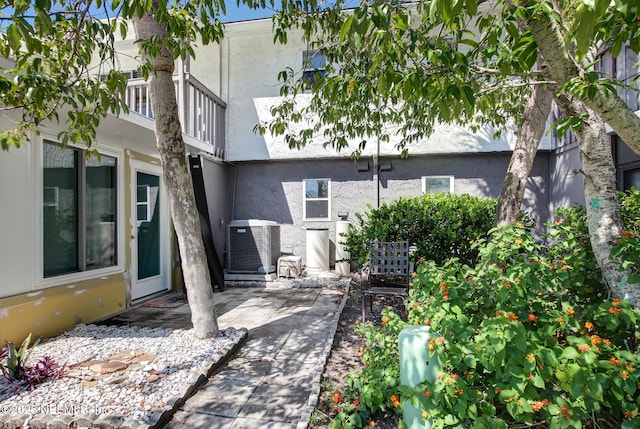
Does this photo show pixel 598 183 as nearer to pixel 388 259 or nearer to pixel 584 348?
pixel 584 348

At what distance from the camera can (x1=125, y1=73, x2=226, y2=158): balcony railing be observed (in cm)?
637

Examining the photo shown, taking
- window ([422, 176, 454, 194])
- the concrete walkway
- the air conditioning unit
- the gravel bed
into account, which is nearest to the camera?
the gravel bed

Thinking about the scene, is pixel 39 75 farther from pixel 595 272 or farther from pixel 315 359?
pixel 595 272

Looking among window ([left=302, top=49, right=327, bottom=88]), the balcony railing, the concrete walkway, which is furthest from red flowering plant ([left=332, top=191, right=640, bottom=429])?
the balcony railing

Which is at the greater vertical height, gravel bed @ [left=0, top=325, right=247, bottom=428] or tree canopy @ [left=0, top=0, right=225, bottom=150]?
tree canopy @ [left=0, top=0, right=225, bottom=150]

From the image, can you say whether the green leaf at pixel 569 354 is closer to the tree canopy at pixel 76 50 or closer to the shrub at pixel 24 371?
the tree canopy at pixel 76 50

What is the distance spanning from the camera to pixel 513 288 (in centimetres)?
189

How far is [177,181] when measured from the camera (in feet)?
11.9

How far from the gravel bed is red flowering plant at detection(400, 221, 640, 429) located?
1960mm

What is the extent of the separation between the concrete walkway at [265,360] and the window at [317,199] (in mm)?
2605

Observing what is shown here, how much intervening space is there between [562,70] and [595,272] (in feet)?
4.55

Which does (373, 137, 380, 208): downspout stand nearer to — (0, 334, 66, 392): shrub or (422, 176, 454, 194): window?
(422, 176, 454, 194): window

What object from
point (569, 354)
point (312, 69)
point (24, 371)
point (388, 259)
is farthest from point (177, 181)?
point (569, 354)

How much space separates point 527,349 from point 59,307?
16.4 feet
